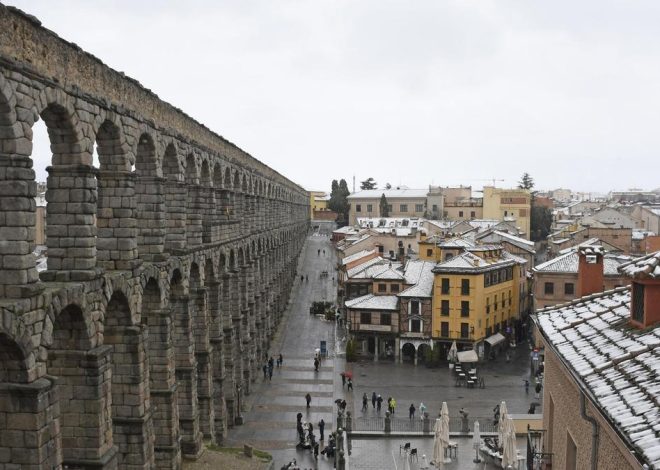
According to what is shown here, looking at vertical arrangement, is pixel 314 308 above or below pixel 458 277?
below

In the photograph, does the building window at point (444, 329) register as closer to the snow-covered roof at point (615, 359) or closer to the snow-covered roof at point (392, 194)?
the snow-covered roof at point (615, 359)

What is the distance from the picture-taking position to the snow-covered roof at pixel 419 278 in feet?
207

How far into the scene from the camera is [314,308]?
80.9 meters

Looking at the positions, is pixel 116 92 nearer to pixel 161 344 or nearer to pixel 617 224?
pixel 161 344

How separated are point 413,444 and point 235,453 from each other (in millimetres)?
10941

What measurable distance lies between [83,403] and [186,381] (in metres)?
11.9

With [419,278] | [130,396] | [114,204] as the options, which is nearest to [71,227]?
[114,204]

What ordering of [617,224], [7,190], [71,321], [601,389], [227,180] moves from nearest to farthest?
[601,389] < [7,190] < [71,321] < [227,180] < [617,224]

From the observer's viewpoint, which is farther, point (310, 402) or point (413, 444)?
point (310, 402)

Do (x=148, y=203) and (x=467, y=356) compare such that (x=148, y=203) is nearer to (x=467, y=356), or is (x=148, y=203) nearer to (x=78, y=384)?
(x=78, y=384)

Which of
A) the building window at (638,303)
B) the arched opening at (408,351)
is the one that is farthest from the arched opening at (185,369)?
the arched opening at (408,351)

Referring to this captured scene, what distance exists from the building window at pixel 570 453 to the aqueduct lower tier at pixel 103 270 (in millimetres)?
12303

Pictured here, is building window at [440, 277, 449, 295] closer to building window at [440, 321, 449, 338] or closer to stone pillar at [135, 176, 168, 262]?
building window at [440, 321, 449, 338]

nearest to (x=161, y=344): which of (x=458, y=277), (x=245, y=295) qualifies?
(x=245, y=295)
